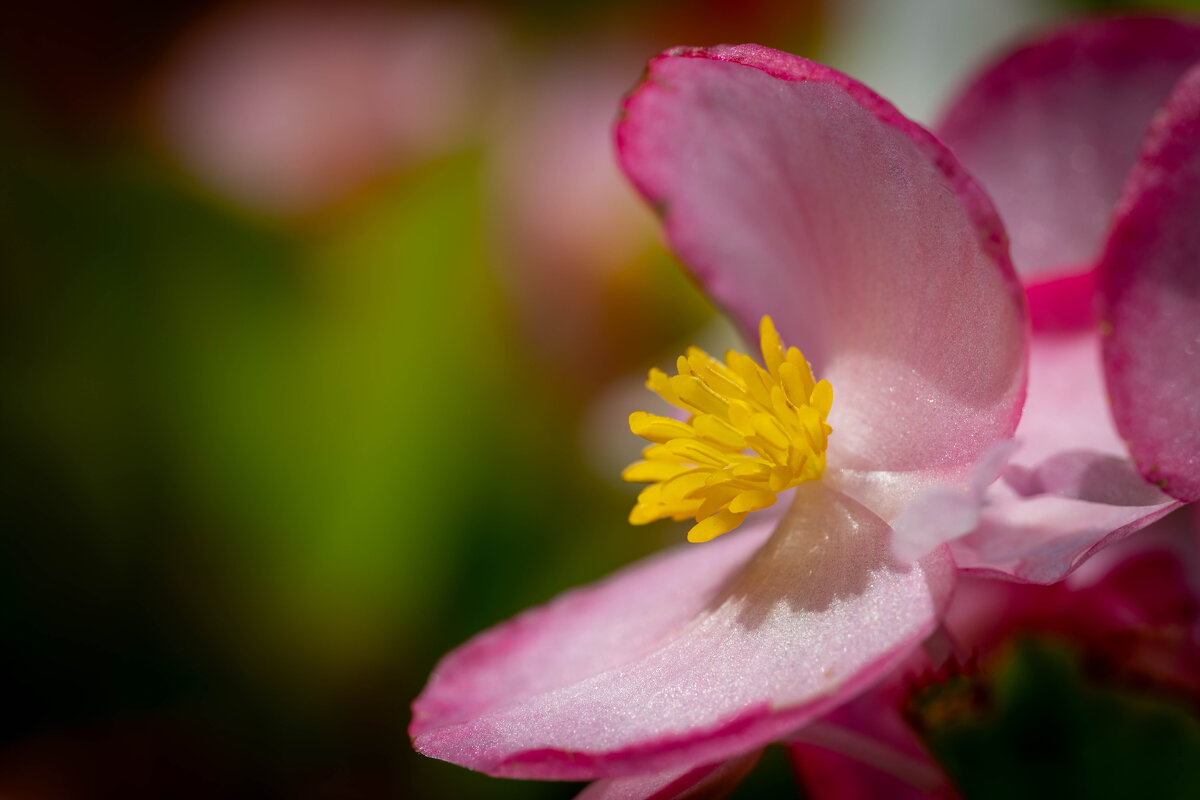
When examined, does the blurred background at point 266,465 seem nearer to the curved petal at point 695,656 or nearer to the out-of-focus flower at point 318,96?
the out-of-focus flower at point 318,96

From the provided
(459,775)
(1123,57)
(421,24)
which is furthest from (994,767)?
(421,24)

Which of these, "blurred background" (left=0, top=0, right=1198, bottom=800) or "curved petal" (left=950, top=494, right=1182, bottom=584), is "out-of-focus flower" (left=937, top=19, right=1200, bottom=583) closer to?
"curved petal" (left=950, top=494, right=1182, bottom=584)

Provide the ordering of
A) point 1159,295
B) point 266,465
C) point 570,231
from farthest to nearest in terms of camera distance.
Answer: point 570,231 → point 266,465 → point 1159,295

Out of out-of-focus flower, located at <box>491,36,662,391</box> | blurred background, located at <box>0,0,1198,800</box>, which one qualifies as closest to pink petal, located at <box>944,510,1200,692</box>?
blurred background, located at <box>0,0,1198,800</box>

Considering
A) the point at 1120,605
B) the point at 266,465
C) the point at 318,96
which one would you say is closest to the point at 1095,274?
the point at 1120,605

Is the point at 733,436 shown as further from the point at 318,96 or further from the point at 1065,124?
the point at 318,96
